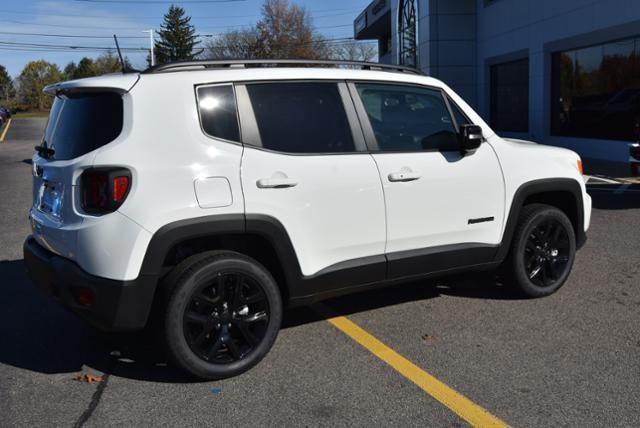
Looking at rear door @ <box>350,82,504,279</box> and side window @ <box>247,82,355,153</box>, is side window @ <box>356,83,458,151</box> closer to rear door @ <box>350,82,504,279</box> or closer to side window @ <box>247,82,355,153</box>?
rear door @ <box>350,82,504,279</box>

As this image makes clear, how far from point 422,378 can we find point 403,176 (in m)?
1.34

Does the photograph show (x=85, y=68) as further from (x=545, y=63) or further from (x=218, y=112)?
(x=218, y=112)

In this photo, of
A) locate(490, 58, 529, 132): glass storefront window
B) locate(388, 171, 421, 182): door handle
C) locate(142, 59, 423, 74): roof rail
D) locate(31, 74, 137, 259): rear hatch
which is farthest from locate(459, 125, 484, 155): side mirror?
locate(490, 58, 529, 132): glass storefront window

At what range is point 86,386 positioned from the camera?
382 centimetres

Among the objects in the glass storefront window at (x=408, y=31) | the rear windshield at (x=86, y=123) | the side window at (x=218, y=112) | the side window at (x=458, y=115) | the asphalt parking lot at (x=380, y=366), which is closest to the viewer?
the asphalt parking lot at (x=380, y=366)

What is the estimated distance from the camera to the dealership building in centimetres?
1541

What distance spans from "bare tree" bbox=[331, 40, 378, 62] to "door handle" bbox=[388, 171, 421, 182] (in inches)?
2623

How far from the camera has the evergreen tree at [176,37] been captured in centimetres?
7328

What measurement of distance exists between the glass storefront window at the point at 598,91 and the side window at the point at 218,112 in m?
12.5

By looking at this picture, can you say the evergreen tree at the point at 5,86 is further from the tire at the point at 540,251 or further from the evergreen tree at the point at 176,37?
the tire at the point at 540,251

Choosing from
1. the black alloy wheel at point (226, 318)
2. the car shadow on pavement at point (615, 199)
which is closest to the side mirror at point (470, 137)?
the black alloy wheel at point (226, 318)

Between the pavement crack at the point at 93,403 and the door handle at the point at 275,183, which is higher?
the door handle at the point at 275,183

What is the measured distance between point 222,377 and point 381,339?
1153mm

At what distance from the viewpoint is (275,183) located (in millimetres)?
3885
